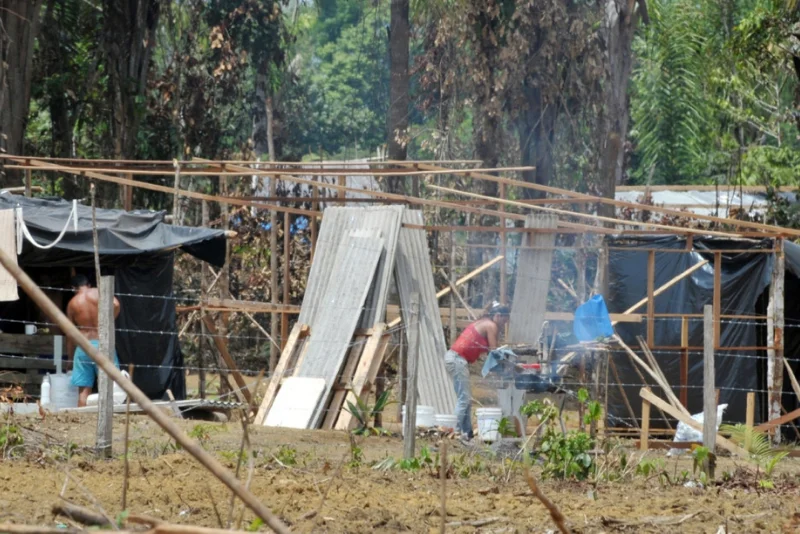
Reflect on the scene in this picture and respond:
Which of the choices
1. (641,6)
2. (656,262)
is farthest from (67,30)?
(656,262)

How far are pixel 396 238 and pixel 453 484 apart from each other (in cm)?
568

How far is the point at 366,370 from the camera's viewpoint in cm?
1324

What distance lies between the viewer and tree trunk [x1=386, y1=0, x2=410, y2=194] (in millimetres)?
22625

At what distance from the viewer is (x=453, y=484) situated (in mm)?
8727

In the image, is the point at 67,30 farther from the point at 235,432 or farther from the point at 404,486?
the point at 404,486

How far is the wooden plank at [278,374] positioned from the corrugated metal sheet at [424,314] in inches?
50.2

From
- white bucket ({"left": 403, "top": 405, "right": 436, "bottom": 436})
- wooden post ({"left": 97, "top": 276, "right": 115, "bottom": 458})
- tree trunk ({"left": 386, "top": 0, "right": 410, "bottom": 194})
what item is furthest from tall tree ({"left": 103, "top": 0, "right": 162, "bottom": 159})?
wooden post ({"left": 97, "top": 276, "right": 115, "bottom": 458})

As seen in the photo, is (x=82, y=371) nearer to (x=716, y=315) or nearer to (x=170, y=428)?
(x=716, y=315)

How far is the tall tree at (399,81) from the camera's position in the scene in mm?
22625

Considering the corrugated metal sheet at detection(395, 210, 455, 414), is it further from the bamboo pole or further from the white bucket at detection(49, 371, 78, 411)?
the bamboo pole

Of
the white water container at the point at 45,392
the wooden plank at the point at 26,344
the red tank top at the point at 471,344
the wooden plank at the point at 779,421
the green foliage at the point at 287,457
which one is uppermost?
the red tank top at the point at 471,344

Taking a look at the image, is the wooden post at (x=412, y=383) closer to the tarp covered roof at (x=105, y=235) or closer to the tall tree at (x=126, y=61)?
the tarp covered roof at (x=105, y=235)

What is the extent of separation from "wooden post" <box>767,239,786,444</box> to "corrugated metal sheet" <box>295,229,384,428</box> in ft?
15.0

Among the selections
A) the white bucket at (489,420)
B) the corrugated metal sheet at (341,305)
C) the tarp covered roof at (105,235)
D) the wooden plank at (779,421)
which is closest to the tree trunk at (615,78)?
the corrugated metal sheet at (341,305)
